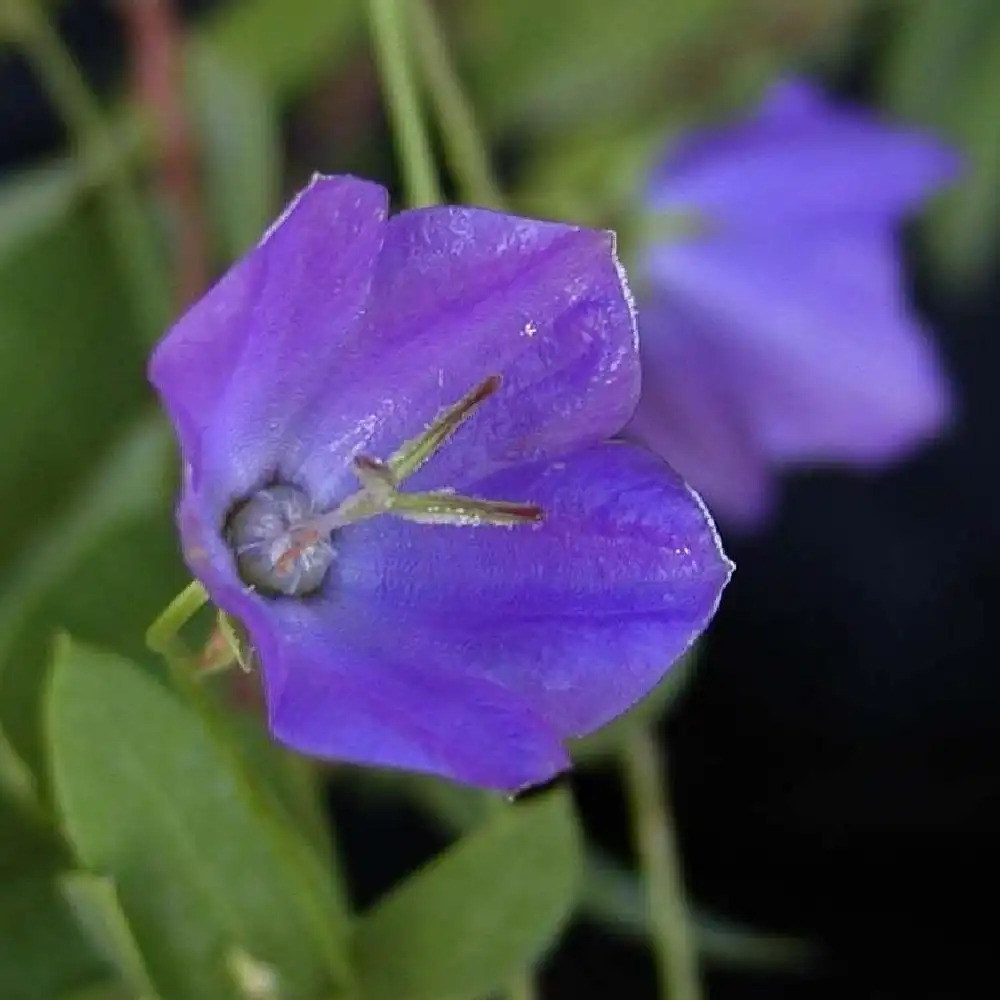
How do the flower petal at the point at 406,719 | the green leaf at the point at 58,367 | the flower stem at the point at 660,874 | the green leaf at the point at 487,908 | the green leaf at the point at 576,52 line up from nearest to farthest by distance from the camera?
the flower petal at the point at 406,719 < the green leaf at the point at 487,908 < the flower stem at the point at 660,874 < the green leaf at the point at 58,367 < the green leaf at the point at 576,52

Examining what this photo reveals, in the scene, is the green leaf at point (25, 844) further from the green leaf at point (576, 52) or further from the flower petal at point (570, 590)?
the green leaf at point (576, 52)

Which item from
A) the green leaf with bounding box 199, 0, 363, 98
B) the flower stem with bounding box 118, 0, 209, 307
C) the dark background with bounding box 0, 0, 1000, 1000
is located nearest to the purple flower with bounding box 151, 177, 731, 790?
the flower stem with bounding box 118, 0, 209, 307

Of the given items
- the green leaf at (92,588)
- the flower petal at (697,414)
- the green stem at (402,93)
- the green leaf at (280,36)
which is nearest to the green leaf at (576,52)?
the green leaf at (280,36)

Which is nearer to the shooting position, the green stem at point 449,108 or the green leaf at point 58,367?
the green stem at point 449,108

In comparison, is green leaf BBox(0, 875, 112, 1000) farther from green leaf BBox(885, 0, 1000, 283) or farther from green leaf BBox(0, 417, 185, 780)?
green leaf BBox(885, 0, 1000, 283)

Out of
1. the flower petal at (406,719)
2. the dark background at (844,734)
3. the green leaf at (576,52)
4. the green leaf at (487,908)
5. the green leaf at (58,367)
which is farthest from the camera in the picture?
the dark background at (844,734)

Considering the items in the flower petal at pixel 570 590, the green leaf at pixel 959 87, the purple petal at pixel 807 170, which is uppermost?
the flower petal at pixel 570 590
